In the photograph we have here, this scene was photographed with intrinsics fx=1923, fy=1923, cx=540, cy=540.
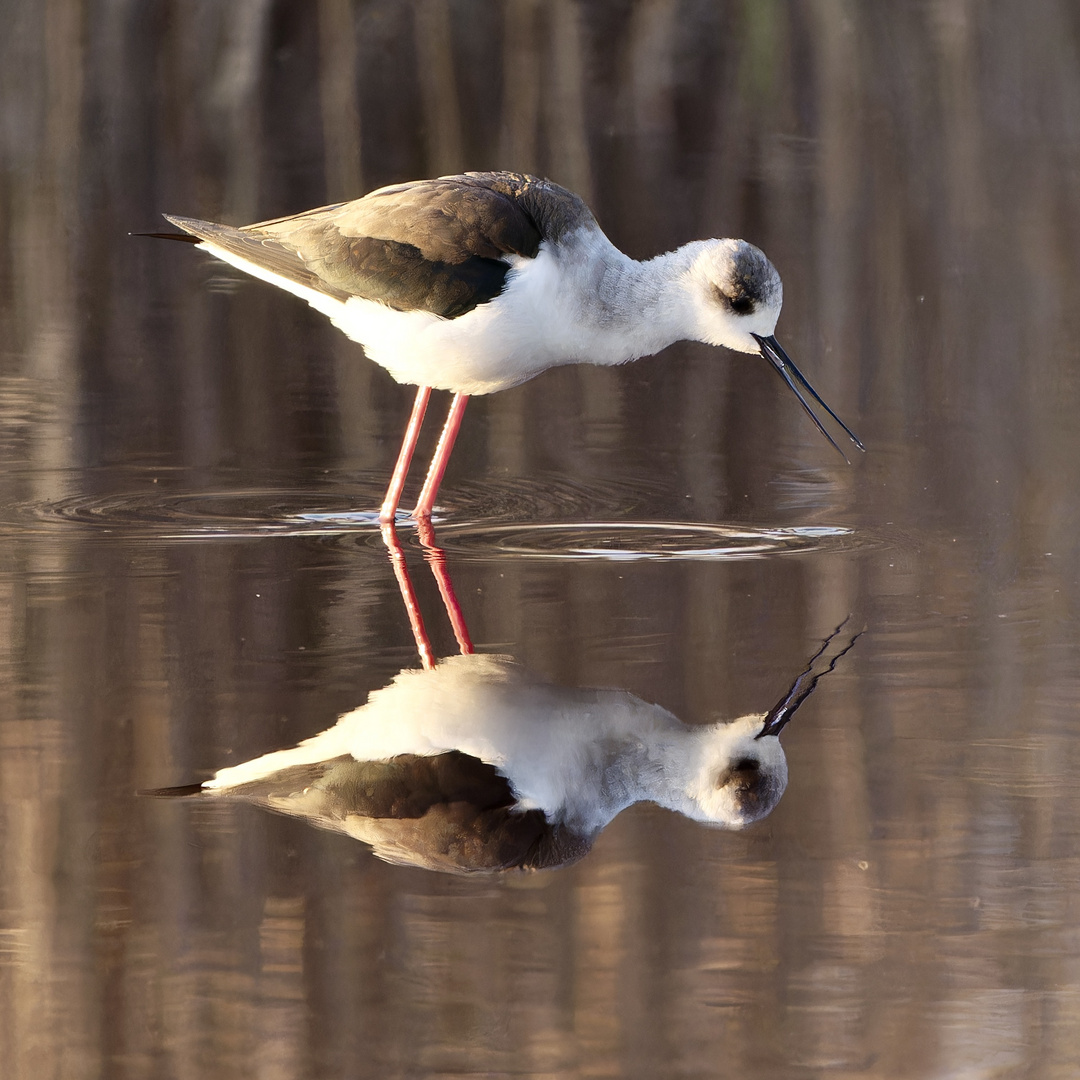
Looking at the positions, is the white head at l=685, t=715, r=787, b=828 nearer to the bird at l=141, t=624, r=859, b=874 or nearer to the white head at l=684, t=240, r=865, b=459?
the bird at l=141, t=624, r=859, b=874

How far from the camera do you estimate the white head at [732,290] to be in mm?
6035

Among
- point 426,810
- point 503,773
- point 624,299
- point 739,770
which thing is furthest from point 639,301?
point 426,810

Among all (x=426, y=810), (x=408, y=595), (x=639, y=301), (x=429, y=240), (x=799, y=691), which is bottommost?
→ (x=426, y=810)

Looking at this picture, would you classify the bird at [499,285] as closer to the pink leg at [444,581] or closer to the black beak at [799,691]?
the pink leg at [444,581]

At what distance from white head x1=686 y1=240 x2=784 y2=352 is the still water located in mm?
664

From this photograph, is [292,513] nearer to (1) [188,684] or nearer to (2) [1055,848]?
(1) [188,684]

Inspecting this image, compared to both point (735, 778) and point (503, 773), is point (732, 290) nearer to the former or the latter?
point (735, 778)

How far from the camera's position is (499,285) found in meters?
5.82

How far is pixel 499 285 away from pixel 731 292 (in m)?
0.76

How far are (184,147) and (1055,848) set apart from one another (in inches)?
383

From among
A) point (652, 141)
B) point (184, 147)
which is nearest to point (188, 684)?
point (184, 147)

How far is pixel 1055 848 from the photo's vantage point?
393cm

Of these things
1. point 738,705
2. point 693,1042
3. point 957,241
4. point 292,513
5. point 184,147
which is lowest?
point 693,1042

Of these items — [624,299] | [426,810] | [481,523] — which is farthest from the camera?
[481,523]
